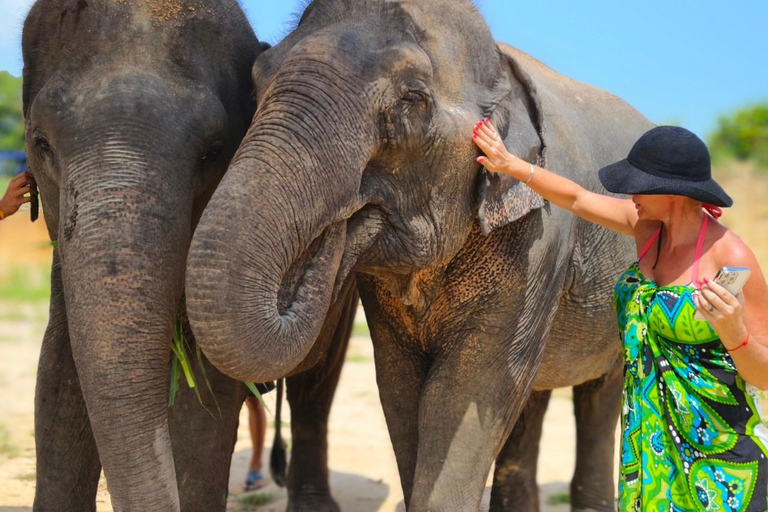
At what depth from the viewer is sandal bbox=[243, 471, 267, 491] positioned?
21.2ft

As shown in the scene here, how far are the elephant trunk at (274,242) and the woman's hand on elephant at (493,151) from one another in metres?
0.42

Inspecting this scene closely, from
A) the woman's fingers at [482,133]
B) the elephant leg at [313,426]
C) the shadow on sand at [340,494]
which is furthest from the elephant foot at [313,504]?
the woman's fingers at [482,133]

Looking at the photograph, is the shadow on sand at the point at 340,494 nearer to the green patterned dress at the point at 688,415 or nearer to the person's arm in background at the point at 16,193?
the person's arm in background at the point at 16,193

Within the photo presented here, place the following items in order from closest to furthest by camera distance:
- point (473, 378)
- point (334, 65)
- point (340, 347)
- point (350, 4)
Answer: point (334, 65) → point (350, 4) → point (473, 378) → point (340, 347)

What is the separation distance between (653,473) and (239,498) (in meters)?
3.52

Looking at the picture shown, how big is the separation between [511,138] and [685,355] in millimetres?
937

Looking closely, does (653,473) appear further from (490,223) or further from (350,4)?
(350,4)

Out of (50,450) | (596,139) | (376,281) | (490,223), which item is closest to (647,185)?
(490,223)

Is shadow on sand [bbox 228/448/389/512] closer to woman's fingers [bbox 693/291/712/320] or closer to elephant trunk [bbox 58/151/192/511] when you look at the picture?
elephant trunk [bbox 58/151/192/511]

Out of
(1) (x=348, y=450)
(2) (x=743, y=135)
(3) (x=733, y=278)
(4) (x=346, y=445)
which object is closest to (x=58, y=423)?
(3) (x=733, y=278)

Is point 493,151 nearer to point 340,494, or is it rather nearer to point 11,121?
point 340,494

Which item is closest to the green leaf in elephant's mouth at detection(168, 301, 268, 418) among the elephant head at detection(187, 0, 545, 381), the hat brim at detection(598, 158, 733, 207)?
the elephant head at detection(187, 0, 545, 381)

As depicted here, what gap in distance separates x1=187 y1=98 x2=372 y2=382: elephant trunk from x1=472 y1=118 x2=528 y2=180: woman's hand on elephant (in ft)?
1.37

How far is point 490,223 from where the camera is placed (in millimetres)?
3449
